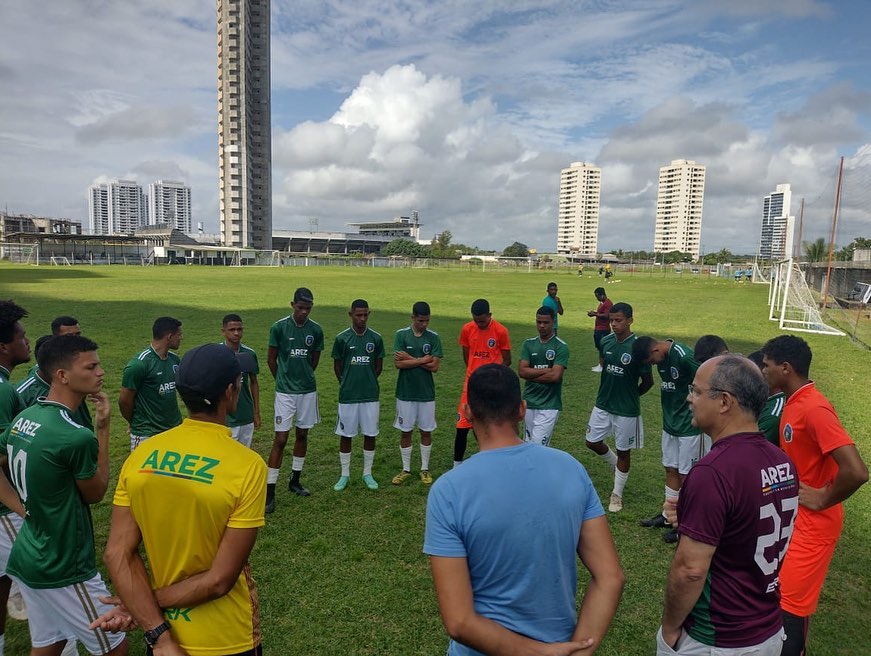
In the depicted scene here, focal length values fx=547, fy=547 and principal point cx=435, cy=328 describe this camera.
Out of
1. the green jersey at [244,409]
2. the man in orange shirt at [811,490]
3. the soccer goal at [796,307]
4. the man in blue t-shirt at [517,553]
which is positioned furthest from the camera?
the soccer goal at [796,307]

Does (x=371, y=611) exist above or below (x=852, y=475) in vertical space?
below

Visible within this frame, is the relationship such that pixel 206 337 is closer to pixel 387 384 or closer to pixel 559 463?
pixel 387 384

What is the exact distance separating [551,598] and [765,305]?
39.4 meters

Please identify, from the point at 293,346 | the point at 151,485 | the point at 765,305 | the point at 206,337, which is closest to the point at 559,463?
the point at 151,485

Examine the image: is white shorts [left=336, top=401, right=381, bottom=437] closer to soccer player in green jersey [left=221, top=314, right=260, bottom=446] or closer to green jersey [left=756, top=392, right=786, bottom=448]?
soccer player in green jersey [left=221, top=314, right=260, bottom=446]

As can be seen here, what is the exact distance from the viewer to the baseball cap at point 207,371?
2547 millimetres

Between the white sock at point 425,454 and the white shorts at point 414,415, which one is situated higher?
the white shorts at point 414,415

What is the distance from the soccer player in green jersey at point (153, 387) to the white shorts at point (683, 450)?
585 centimetres

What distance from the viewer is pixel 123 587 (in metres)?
2.44

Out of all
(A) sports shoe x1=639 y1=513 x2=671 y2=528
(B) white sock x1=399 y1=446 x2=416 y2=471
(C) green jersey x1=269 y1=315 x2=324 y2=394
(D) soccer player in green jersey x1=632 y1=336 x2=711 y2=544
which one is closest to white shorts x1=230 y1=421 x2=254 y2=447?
(C) green jersey x1=269 y1=315 x2=324 y2=394

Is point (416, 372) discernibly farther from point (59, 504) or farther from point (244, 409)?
point (59, 504)

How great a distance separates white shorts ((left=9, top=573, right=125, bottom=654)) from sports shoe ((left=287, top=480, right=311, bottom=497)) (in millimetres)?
3816

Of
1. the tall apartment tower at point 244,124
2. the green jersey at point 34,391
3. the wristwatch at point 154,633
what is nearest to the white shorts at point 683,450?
the wristwatch at point 154,633

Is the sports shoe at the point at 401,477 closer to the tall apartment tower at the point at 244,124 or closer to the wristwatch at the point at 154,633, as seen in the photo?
the wristwatch at the point at 154,633
